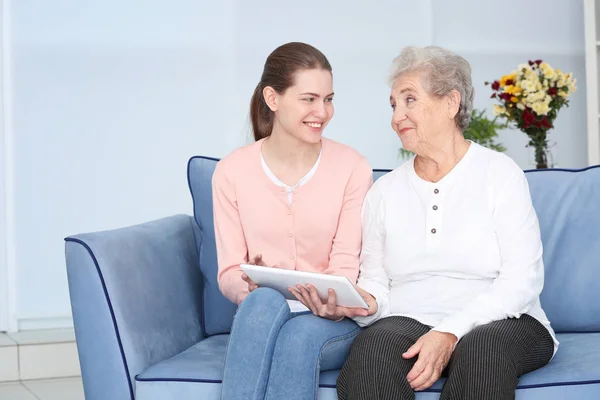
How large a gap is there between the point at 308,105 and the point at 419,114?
31cm

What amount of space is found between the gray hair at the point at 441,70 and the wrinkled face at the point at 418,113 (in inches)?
0.8

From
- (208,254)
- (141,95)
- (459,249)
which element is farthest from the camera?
(141,95)

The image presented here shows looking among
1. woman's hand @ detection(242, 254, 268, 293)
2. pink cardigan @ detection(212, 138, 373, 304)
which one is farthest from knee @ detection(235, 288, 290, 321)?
pink cardigan @ detection(212, 138, 373, 304)

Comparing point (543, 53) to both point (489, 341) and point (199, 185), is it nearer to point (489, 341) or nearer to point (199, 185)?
point (199, 185)

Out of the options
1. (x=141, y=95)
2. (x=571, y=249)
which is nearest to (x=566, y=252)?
(x=571, y=249)

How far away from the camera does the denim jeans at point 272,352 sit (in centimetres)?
192

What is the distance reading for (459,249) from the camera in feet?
6.97

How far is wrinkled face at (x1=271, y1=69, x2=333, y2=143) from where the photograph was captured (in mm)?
2342


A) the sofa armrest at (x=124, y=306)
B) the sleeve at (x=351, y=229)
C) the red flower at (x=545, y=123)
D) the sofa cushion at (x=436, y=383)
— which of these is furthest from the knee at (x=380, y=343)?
the red flower at (x=545, y=123)

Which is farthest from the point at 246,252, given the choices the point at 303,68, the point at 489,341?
the point at 489,341

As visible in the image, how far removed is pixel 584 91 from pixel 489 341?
351 centimetres

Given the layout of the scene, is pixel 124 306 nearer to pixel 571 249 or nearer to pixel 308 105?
pixel 308 105

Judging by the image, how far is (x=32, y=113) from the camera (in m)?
4.15

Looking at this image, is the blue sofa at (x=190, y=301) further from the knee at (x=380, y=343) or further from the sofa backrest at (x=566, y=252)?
the knee at (x=380, y=343)
